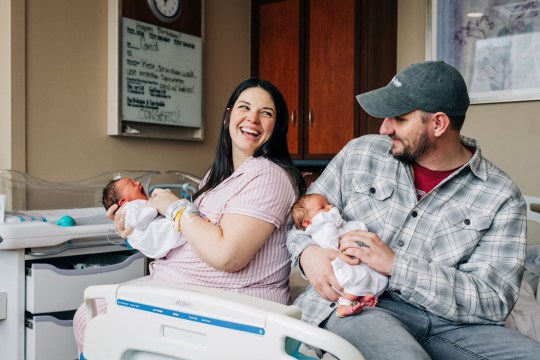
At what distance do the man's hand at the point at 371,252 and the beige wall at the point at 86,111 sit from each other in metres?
1.81

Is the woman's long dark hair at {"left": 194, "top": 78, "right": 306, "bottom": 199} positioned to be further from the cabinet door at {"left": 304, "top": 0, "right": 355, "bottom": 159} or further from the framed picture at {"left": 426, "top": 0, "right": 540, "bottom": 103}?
the framed picture at {"left": 426, "top": 0, "right": 540, "bottom": 103}

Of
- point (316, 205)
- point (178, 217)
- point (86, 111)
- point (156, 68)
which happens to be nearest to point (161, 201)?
point (178, 217)

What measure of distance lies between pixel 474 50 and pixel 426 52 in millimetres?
284

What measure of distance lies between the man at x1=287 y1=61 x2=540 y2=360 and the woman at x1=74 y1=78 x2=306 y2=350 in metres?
0.10

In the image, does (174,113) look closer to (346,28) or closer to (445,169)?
(346,28)

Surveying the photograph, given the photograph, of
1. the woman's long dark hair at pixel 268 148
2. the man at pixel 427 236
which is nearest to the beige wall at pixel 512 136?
the man at pixel 427 236

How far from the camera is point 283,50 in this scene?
11.7 feet

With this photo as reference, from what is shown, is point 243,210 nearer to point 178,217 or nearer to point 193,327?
point 178,217

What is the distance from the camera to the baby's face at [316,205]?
1533 millimetres

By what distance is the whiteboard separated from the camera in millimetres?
3025

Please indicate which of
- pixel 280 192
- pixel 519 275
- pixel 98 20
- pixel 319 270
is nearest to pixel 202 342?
pixel 319 270

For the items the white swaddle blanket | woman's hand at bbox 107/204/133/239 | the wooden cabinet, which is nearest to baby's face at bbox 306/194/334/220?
the white swaddle blanket

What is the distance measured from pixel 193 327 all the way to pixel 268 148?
2.43 feet

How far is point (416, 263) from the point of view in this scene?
1.39 metres
